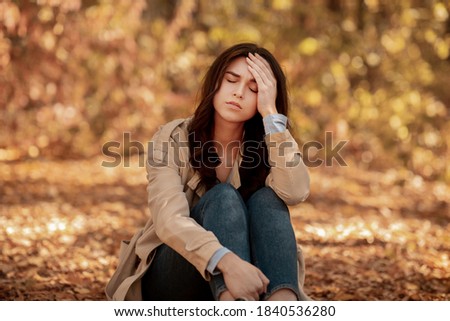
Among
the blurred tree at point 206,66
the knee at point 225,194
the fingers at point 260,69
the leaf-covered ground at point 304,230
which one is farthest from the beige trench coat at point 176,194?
the blurred tree at point 206,66

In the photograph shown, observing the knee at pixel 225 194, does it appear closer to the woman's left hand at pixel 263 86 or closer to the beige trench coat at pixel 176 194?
the beige trench coat at pixel 176 194

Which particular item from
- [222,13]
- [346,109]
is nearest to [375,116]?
[346,109]

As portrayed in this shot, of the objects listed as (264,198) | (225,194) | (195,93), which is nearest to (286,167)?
(264,198)

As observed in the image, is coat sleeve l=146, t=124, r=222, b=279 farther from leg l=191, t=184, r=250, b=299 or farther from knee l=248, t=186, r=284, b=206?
knee l=248, t=186, r=284, b=206

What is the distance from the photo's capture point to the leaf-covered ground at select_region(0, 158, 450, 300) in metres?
3.10

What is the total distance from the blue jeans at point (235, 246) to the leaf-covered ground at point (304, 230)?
743 millimetres

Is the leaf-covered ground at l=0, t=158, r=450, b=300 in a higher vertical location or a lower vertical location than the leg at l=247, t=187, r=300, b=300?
lower

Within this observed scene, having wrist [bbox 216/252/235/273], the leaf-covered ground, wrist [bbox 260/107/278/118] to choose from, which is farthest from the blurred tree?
wrist [bbox 216/252/235/273]

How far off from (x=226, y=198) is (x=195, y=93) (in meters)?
3.69

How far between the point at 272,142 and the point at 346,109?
4609mm

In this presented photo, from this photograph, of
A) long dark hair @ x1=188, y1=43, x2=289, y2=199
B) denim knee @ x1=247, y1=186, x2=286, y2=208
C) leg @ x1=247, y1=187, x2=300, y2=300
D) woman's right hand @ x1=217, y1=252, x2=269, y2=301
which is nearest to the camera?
woman's right hand @ x1=217, y1=252, x2=269, y2=301

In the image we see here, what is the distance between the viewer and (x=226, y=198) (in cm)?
213
